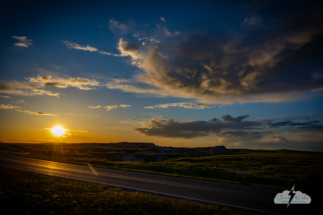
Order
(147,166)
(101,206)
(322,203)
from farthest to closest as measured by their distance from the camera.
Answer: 1. (147,166)
2. (322,203)
3. (101,206)

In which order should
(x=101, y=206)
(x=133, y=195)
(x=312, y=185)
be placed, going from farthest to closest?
(x=312, y=185)
(x=133, y=195)
(x=101, y=206)

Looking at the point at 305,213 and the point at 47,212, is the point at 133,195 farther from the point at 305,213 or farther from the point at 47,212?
the point at 305,213

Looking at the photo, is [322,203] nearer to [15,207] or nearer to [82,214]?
[82,214]

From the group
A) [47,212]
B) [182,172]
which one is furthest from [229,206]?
[182,172]

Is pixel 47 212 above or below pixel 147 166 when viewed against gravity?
above

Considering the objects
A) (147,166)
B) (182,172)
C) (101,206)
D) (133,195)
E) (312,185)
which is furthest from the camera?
(147,166)

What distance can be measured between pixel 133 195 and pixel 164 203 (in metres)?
2.32

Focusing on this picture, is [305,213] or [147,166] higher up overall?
[305,213]

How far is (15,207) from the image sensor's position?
305 inches

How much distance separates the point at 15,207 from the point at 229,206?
11.1 meters

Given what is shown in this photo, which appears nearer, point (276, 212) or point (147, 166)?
point (276, 212)

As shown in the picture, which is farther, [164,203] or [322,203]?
[322,203]

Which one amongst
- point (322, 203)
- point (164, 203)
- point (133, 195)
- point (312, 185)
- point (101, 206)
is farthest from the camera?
point (312, 185)

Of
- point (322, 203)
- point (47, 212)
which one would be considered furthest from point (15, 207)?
point (322, 203)
